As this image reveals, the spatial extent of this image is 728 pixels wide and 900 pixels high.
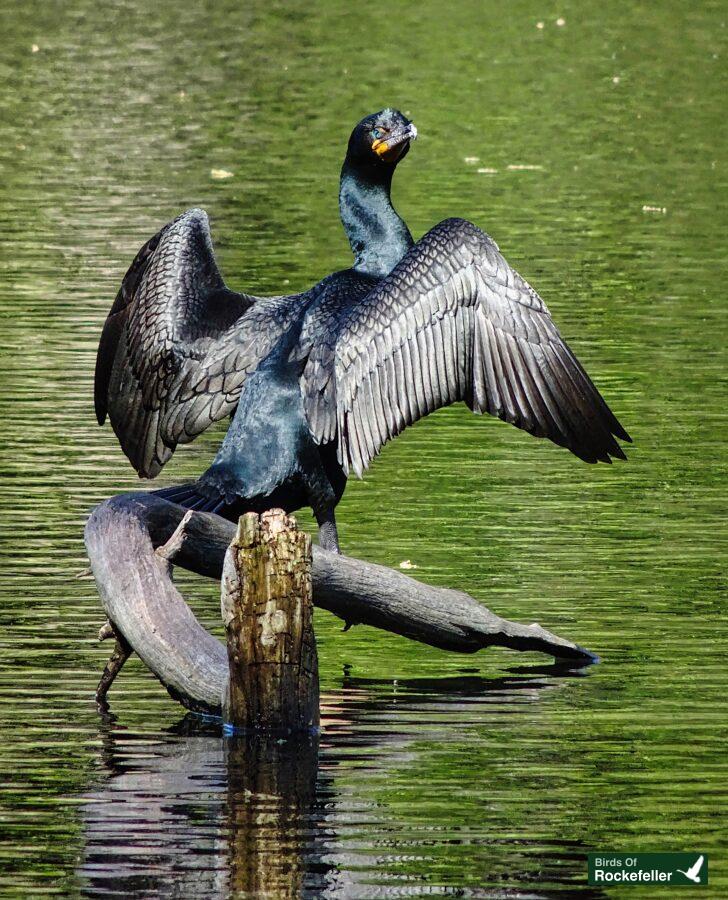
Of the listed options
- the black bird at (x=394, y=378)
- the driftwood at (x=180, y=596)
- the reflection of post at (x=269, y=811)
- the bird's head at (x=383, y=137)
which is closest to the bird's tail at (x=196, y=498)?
the black bird at (x=394, y=378)

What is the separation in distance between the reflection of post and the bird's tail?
1.22m

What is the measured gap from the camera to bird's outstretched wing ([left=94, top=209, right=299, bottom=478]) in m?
10.7

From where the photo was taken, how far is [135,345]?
11250mm

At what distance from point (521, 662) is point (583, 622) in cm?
47

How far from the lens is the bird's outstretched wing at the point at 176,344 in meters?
10.7

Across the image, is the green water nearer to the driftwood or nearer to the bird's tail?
the driftwood

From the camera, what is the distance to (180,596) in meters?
9.59

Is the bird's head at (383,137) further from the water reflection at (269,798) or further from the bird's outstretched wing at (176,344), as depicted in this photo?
the water reflection at (269,798)

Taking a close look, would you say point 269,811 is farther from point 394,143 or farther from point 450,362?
point 394,143

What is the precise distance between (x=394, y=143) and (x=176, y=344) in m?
1.33

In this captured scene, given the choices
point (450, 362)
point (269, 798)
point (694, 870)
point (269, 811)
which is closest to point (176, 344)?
point (450, 362)

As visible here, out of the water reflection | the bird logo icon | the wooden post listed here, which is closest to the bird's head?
the water reflection

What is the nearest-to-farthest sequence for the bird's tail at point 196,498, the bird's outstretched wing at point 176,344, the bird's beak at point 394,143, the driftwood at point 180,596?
1. the driftwood at point 180,596
2. the bird's tail at point 196,498
3. the bird's outstretched wing at point 176,344
4. the bird's beak at point 394,143

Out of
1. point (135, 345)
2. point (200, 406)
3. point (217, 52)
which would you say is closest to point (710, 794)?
point (200, 406)
